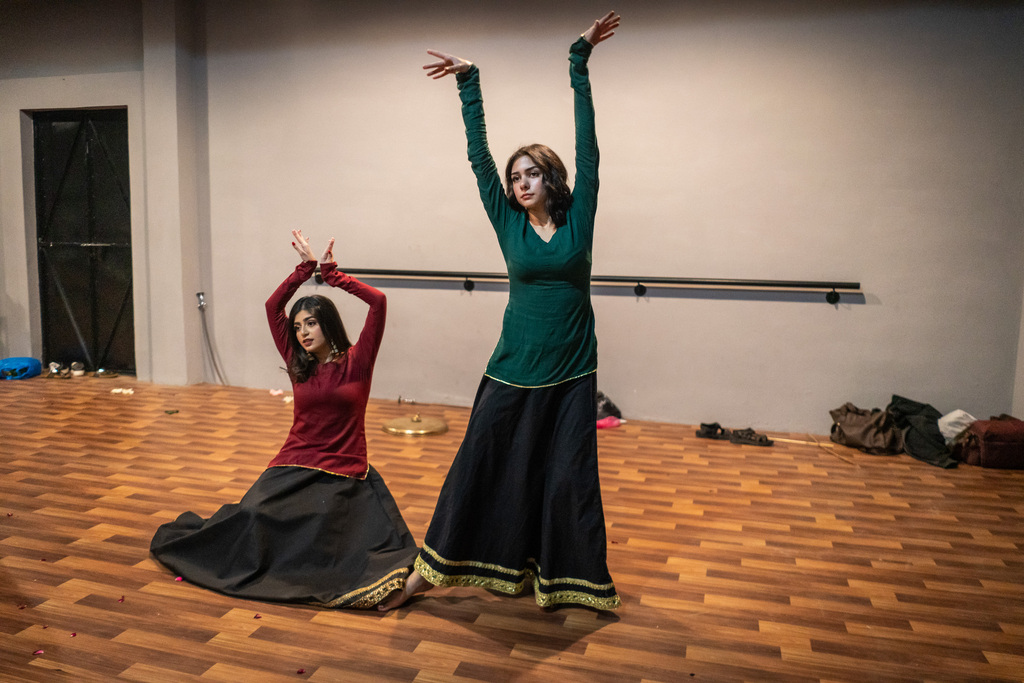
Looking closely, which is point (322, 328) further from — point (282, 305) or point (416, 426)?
point (416, 426)

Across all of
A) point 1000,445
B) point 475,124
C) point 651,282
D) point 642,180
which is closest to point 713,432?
point 651,282

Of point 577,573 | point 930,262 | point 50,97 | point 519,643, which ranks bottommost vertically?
point 519,643

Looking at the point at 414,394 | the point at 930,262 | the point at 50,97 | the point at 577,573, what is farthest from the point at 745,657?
the point at 50,97

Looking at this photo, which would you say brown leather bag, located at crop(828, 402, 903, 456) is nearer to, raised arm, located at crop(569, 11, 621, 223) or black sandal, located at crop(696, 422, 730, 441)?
black sandal, located at crop(696, 422, 730, 441)

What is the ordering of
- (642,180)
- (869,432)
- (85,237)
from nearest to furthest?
1. (869,432)
2. (642,180)
3. (85,237)

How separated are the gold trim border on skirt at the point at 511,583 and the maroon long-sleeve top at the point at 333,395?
1.63 ft

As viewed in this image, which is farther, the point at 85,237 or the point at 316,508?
the point at 85,237

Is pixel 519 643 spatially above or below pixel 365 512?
below

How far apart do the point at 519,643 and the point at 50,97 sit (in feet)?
20.6

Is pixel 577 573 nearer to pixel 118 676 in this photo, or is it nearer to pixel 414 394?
pixel 118 676

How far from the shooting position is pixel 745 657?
2.24 meters

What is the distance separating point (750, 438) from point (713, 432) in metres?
0.25

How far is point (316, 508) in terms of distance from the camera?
2.61 m

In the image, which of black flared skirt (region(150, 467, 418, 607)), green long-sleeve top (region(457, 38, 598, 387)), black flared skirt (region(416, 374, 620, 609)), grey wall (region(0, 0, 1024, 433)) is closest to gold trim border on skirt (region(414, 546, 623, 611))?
black flared skirt (region(416, 374, 620, 609))
